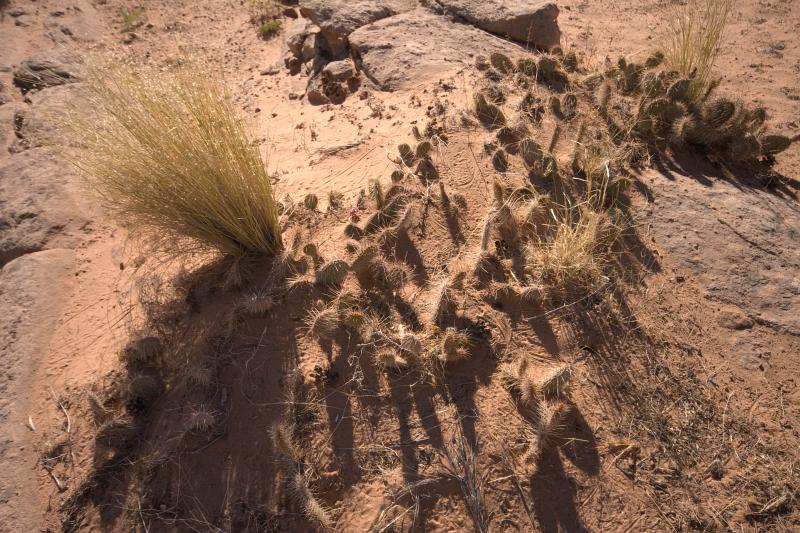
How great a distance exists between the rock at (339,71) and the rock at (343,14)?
0.48 metres

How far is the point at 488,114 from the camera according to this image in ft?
12.9

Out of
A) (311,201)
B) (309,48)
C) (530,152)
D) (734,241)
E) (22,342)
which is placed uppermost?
(309,48)

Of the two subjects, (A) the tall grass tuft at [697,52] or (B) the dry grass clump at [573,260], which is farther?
(A) the tall grass tuft at [697,52]

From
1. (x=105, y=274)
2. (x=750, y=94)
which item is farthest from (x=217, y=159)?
(x=750, y=94)

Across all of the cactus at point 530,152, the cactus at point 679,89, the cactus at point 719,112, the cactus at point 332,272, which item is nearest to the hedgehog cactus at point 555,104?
the cactus at point 530,152

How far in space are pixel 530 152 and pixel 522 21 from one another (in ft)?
9.08

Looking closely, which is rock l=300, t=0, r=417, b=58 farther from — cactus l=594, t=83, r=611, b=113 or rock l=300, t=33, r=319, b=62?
cactus l=594, t=83, r=611, b=113

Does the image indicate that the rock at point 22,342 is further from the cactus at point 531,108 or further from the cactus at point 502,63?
the cactus at point 502,63

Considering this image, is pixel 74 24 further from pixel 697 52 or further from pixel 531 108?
pixel 697 52

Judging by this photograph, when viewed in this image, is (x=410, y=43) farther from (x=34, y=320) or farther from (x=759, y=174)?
(x=34, y=320)

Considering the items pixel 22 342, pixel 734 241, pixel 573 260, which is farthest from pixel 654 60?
pixel 22 342

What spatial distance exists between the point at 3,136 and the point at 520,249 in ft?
18.1

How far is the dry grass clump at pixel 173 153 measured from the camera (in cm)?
257

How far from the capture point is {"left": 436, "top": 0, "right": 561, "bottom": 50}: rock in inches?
211
